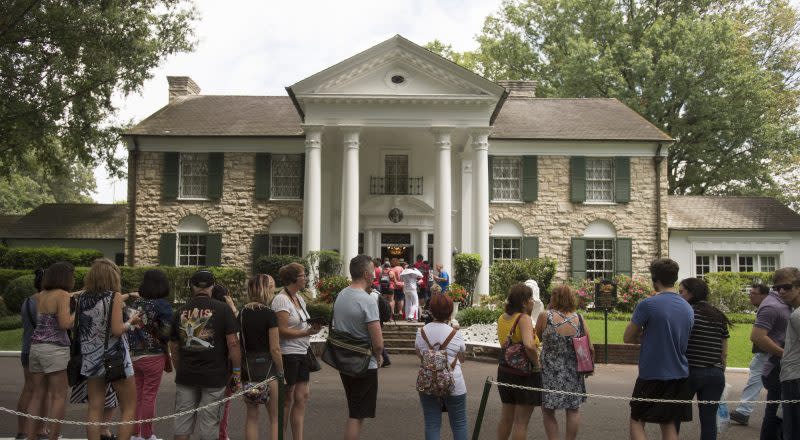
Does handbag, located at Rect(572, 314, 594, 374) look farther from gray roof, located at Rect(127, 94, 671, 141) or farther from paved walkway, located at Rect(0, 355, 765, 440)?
gray roof, located at Rect(127, 94, 671, 141)

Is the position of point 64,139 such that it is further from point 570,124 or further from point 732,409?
point 732,409

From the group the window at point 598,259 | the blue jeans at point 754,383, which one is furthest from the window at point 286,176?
the blue jeans at point 754,383

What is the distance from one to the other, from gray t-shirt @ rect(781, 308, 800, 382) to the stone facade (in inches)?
→ 705

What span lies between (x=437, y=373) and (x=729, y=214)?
23024 millimetres

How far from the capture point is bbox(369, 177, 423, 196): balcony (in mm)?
23859

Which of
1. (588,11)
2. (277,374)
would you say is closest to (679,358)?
(277,374)

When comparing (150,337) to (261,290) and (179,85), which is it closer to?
(261,290)

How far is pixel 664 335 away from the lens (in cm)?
573

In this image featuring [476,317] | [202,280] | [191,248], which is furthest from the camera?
[191,248]

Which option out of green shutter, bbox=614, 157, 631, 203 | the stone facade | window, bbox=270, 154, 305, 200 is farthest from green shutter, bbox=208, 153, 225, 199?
green shutter, bbox=614, 157, 631, 203

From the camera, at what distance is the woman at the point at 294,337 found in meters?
6.32

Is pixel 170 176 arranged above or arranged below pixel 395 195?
above

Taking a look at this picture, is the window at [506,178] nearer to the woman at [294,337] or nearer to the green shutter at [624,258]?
the green shutter at [624,258]

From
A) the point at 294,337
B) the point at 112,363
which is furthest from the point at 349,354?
the point at 112,363
